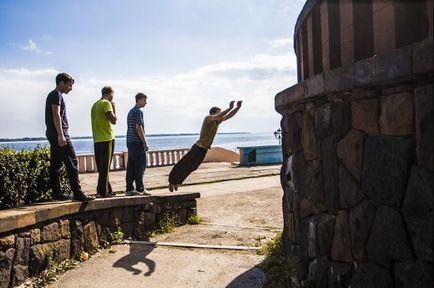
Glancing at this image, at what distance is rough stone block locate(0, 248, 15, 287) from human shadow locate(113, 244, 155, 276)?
1.29m

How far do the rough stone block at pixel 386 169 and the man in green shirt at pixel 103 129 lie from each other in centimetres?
442

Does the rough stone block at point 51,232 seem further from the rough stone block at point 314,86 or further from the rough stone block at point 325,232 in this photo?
the rough stone block at point 314,86

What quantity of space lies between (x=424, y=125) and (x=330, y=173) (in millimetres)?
1087

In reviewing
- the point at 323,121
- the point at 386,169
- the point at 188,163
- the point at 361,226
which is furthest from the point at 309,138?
the point at 188,163

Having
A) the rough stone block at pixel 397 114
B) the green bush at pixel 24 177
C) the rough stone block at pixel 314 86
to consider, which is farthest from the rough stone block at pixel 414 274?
the green bush at pixel 24 177

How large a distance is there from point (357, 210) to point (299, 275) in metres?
1.37

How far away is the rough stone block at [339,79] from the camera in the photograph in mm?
2863

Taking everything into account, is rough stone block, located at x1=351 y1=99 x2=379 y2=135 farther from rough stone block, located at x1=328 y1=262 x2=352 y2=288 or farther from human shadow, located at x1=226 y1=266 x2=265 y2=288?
human shadow, located at x1=226 y1=266 x2=265 y2=288

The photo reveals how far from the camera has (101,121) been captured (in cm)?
650

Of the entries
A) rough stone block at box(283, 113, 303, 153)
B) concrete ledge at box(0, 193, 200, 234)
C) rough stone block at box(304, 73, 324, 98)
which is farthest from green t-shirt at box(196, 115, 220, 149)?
rough stone block at box(304, 73, 324, 98)

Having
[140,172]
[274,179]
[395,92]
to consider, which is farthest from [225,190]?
[395,92]

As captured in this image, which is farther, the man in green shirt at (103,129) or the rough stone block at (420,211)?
the man in green shirt at (103,129)

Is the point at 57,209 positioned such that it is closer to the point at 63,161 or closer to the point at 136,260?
the point at 63,161

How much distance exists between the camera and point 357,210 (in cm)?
303
